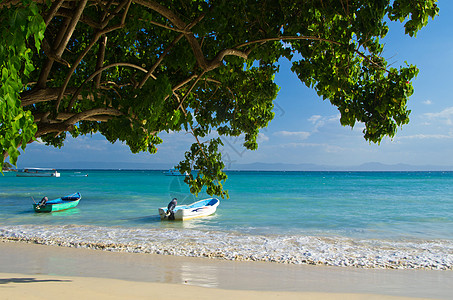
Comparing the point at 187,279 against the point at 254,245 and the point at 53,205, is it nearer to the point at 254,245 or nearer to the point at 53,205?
the point at 254,245

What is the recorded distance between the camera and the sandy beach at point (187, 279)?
6.62 meters

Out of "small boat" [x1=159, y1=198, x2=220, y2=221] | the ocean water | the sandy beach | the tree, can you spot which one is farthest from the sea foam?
the tree

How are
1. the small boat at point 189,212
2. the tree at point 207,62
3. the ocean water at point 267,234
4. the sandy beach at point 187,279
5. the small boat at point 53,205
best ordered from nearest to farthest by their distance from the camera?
the tree at point 207,62 → the sandy beach at point 187,279 → the ocean water at point 267,234 → the small boat at point 189,212 → the small boat at point 53,205

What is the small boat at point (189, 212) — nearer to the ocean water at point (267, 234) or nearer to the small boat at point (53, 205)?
the ocean water at point (267, 234)

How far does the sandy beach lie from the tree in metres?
2.02

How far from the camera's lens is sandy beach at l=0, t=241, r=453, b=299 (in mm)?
6625

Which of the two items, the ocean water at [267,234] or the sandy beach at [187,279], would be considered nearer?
the sandy beach at [187,279]

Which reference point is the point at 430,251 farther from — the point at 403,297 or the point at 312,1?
the point at 312,1

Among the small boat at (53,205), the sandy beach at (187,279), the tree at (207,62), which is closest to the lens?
the tree at (207,62)

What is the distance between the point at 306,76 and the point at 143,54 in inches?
138

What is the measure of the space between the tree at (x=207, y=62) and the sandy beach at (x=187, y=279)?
2018 mm

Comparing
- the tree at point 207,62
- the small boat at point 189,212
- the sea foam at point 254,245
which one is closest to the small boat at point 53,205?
the sea foam at point 254,245

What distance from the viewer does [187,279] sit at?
795 cm

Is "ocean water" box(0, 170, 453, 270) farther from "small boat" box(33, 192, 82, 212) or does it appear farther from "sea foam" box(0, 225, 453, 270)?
"small boat" box(33, 192, 82, 212)
